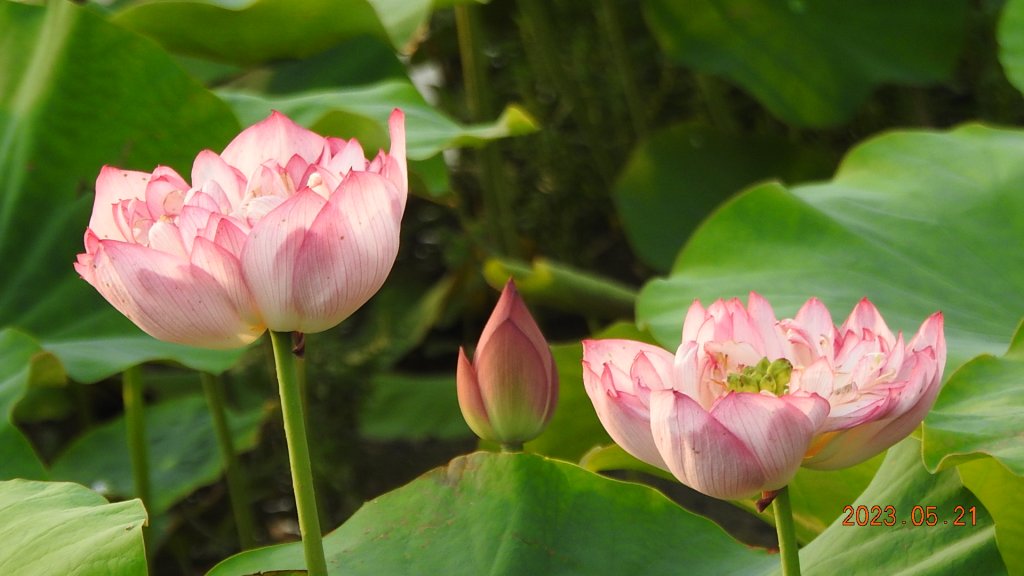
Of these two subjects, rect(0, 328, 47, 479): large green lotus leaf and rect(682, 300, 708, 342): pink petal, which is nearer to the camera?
rect(682, 300, 708, 342): pink petal

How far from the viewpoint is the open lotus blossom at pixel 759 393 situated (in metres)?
0.46

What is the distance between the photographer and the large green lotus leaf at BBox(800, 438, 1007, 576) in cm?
60

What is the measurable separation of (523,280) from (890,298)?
443mm

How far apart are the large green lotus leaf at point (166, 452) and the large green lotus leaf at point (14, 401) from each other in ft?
1.86

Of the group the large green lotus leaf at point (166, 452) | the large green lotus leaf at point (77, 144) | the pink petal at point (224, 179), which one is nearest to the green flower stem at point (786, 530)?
the pink petal at point (224, 179)

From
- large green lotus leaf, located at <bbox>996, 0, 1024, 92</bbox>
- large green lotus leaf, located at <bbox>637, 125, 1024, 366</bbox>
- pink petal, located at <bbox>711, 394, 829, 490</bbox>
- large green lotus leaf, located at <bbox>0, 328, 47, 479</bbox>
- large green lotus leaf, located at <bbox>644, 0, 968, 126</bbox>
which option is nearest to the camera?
pink petal, located at <bbox>711, 394, 829, 490</bbox>

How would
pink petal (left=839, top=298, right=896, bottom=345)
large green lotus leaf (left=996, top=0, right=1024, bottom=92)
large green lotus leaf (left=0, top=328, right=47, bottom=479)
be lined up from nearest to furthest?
pink petal (left=839, top=298, right=896, bottom=345) < large green lotus leaf (left=0, top=328, right=47, bottom=479) < large green lotus leaf (left=996, top=0, right=1024, bottom=92)

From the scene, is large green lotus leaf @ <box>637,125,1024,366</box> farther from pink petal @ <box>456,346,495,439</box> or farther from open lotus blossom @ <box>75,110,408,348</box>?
open lotus blossom @ <box>75,110,408,348</box>

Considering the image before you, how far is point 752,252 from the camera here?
112 cm

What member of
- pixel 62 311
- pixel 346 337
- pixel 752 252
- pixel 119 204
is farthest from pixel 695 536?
pixel 346 337

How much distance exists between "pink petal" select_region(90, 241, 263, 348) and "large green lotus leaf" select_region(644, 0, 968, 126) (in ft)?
4.45

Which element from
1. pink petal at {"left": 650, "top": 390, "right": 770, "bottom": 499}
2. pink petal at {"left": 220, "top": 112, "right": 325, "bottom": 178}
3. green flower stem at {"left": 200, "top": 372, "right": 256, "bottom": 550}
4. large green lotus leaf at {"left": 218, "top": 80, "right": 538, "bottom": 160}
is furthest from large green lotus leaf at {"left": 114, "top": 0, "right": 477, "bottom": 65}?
pink petal at {"left": 650, "top": 390, "right": 770, "bottom": 499}

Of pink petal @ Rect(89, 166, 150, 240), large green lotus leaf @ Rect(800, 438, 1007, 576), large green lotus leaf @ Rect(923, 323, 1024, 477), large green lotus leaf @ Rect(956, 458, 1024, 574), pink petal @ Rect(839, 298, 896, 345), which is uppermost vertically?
pink petal @ Rect(89, 166, 150, 240)

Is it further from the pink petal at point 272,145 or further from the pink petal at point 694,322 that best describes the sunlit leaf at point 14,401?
the pink petal at point 694,322
